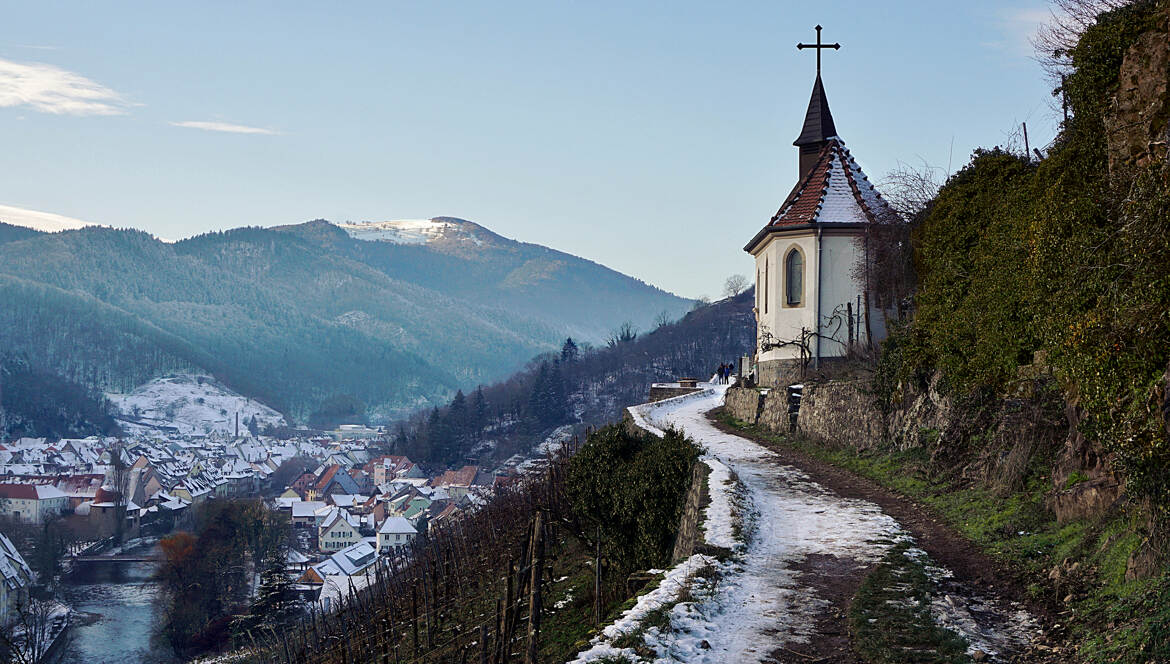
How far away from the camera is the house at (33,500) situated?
11188cm

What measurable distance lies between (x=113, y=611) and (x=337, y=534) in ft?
109

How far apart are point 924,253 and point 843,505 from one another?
19.3 ft

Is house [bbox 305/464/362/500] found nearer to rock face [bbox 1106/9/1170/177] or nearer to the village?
the village

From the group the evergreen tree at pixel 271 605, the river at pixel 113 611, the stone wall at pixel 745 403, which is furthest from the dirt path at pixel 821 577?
the river at pixel 113 611

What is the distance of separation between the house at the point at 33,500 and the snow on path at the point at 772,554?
115 meters

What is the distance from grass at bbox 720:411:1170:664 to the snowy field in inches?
21.3

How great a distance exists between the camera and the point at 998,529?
11.1 meters

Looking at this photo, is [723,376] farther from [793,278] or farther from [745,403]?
[745,403]

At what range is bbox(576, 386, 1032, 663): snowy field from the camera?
7688 mm

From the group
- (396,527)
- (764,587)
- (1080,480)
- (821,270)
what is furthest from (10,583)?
(1080,480)

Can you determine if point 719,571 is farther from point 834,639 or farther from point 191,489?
point 191,489

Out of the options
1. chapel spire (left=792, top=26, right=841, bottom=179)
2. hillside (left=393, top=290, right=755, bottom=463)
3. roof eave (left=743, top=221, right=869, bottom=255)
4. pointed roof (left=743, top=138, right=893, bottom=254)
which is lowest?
hillside (left=393, top=290, right=755, bottom=463)

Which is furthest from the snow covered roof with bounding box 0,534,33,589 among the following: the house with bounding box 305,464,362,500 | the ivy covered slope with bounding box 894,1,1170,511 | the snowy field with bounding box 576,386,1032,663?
the ivy covered slope with bounding box 894,1,1170,511

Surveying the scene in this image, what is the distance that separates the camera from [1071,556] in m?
9.08
